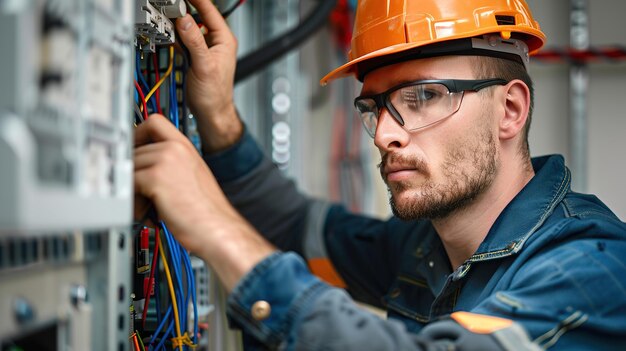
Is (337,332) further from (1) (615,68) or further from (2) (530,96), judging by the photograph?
(1) (615,68)

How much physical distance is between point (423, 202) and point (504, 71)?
375 mm

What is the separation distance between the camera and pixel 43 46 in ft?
1.85

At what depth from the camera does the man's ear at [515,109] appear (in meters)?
1.39

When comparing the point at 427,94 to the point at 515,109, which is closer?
the point at 427,94

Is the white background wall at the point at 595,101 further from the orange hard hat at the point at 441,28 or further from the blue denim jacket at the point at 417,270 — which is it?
the orange hard hat at the point at 441,28

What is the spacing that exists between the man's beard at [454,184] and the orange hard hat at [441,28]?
→ 22 centimetres

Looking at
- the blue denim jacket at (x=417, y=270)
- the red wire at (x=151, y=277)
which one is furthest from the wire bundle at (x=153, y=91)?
the blue denim jacket at (x=417, y=270)

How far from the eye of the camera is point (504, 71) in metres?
1.38

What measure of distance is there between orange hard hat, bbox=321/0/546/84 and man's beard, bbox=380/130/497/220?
0.22m

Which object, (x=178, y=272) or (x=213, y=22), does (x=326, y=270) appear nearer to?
(x=178, y=272)

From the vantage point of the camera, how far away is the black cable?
72.6 inches

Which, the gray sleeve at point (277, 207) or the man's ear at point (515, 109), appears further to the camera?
the gray sleeve at point (277, 207)

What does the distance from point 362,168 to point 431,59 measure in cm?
208

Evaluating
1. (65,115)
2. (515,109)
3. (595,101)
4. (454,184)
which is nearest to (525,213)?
(454,184)
